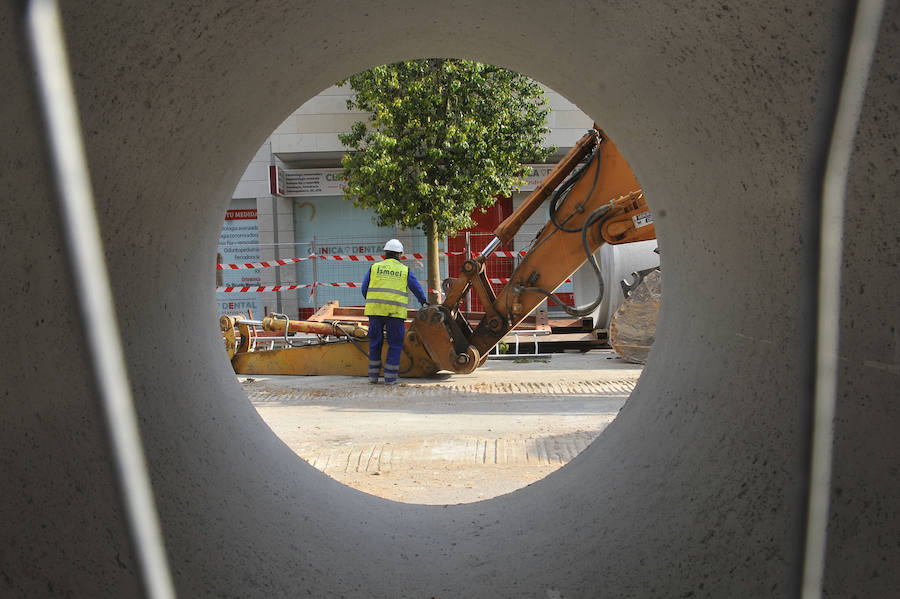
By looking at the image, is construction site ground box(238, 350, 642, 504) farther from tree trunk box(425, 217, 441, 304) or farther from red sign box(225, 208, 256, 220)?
red sign box(225, 208, 256, 220)

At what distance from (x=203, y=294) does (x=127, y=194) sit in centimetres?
87

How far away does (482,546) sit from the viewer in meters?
2.43

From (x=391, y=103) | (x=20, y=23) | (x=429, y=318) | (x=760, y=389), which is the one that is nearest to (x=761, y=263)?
(x=760, y=389)

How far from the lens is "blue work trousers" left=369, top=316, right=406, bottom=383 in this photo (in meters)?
7.83

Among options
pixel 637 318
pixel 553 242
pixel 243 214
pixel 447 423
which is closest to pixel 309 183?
pixel 243 214

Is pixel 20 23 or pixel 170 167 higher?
pixel 20 23

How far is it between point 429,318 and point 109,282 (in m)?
5.98

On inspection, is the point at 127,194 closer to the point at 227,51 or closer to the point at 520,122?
the point at 227,51

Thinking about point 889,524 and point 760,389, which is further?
point 760,389

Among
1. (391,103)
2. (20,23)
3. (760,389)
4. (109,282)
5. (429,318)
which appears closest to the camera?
(20,23)

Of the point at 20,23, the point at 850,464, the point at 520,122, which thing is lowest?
the point at 850,464

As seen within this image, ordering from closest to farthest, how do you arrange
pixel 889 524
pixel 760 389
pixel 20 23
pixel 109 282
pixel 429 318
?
pixel 20 23 → pixel 889 524 → pixel 109 282 → pixel 760 389 → pixel 429 318

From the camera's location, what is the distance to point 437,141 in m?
11.0

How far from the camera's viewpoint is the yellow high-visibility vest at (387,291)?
7.79 meters
